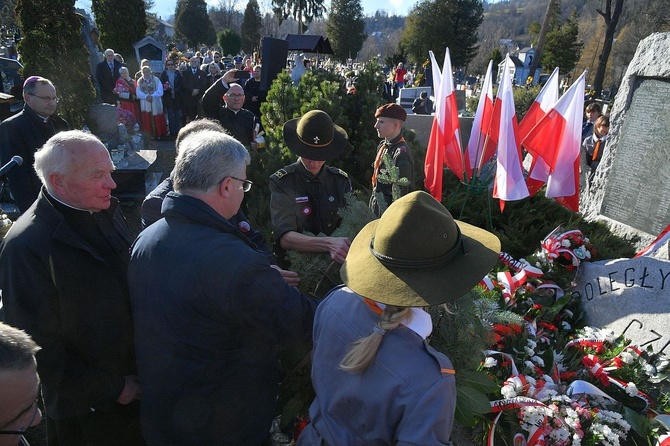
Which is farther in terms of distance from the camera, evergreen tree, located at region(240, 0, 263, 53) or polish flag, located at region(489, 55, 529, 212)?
evergreen tree, located at region(240, 0, 263, 53)

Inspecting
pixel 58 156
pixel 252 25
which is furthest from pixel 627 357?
pixel 252 25

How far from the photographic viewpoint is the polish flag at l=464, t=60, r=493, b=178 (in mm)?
4746

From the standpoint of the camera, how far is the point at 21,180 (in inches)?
165

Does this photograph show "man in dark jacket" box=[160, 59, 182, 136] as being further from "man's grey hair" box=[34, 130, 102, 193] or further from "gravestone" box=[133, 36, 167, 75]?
"gravestone" box=[133, 36, 167, 75]

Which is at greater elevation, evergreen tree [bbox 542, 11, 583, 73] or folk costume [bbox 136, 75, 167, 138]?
evergreen tree [bbox 542, 11, 583, 73]

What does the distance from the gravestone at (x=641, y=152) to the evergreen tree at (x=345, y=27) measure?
123 ft

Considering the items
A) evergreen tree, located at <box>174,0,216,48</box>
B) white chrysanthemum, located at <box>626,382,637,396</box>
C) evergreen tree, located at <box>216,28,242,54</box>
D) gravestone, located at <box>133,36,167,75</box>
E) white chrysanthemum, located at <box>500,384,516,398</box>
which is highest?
evergreen tree, located at <box>174,0,216,48</box>

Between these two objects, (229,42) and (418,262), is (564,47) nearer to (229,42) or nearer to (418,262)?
(229,42)

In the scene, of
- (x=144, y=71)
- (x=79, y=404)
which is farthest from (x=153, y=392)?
(x=144, y=71)

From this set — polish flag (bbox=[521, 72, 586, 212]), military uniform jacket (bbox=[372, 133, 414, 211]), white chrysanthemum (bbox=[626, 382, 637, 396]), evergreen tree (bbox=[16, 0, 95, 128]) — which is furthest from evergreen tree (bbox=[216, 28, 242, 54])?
white chrysanthemum (bbox=[626, 382, 637, 396])

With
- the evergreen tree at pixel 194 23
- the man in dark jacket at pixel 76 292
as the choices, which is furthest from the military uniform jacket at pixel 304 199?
the evergreen tree at pixel 194 23

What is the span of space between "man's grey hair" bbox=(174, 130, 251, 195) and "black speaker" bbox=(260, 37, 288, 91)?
7.12 m

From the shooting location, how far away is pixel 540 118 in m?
4.67

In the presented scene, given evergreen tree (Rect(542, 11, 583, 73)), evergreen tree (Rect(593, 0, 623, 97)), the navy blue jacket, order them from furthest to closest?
evergreen tree (Rect(542, 11, 583, 73))
evergreen tree (Rect(593, 0, 623, 97))
the navy blue jacket
